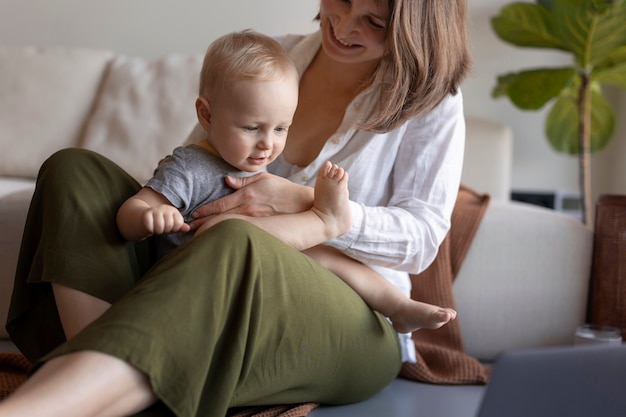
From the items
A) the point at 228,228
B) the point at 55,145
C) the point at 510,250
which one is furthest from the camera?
the point at 55,145

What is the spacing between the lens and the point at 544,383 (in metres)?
0.88

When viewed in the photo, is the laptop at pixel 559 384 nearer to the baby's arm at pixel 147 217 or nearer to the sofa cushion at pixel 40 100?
the baby's arm at pixel 147 217

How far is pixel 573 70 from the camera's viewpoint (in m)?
2.98

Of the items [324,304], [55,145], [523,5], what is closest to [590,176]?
[523,5]

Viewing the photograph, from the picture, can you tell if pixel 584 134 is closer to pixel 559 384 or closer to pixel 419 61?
pixel 419 61

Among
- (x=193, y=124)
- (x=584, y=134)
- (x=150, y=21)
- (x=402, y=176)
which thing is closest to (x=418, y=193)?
(x=402, y=176)

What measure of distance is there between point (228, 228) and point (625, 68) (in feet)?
7.59

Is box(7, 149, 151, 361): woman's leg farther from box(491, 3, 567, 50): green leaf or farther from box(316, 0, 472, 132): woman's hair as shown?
box(491, 3, 567, 50): green leaf

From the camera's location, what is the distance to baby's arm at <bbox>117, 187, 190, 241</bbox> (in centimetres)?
126

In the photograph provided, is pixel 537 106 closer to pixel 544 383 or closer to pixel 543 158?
pixel 543 158

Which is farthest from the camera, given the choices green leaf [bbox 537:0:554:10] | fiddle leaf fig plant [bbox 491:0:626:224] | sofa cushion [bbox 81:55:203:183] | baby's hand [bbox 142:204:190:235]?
green leaf [bbox 537:0:554:10]

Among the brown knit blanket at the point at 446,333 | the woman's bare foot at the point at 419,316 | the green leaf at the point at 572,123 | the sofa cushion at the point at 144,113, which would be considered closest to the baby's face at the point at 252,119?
the woman's bare foot at the point at 419,316

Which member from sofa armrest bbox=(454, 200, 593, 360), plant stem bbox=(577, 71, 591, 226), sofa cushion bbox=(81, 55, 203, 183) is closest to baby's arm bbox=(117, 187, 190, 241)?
sofa armrest bbox=(454, 200, 593, 360)

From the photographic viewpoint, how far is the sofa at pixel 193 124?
1.95 metres
